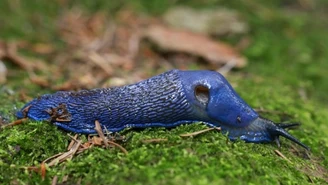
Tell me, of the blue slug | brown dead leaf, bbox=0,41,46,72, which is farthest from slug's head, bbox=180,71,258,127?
brown dead leaf, bbox=0,41,46,72

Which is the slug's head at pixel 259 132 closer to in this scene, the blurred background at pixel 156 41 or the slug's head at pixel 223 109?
the slug's head at pixel 223 109

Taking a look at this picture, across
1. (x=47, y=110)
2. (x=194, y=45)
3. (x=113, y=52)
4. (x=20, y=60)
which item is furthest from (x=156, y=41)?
(x=47, y=110)

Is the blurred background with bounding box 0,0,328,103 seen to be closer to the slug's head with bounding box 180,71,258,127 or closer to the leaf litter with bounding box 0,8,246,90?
the leaf litter with bounding box 0,8,246,90

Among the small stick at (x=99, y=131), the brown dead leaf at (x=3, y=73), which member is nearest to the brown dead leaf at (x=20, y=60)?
the brown dead leaf at (x=3, y=73)

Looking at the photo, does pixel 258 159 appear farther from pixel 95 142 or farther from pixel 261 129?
pixel 95 142

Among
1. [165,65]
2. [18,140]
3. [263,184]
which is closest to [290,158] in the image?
[263,184]

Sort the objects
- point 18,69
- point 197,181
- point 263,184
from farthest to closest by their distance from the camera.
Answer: point 18,69 < point 263,184 < point 197,181
